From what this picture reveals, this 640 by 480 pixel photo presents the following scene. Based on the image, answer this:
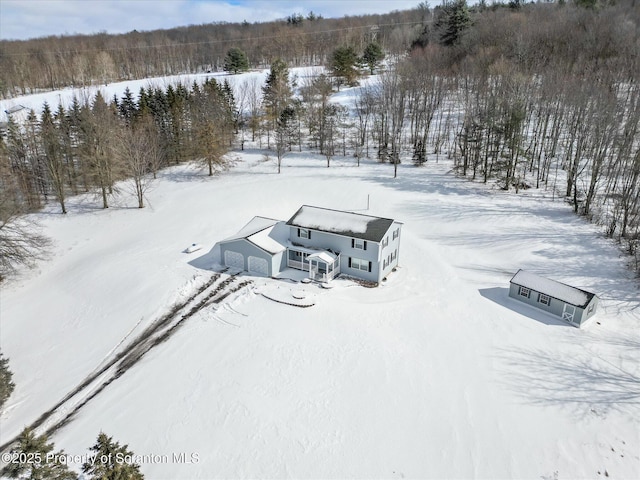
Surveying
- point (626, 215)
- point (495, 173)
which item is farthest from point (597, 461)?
point (495, 173)

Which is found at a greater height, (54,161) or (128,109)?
(128,109)

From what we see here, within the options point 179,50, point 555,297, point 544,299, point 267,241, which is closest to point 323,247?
point 267,241

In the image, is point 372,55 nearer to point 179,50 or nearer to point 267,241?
point 179,50

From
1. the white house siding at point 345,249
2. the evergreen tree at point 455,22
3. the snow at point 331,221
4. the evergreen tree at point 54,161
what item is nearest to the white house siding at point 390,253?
the white house siding at point 345,249

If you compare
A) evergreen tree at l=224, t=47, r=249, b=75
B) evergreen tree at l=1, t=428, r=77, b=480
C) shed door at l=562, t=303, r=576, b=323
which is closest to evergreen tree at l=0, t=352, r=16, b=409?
evergreen tree at l=1, t=428, r=77, b=480

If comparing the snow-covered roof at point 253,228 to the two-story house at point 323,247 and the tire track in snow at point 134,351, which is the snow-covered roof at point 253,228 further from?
the tire track in snow at point 134,351

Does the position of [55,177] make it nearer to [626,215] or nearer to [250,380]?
[250,380]
